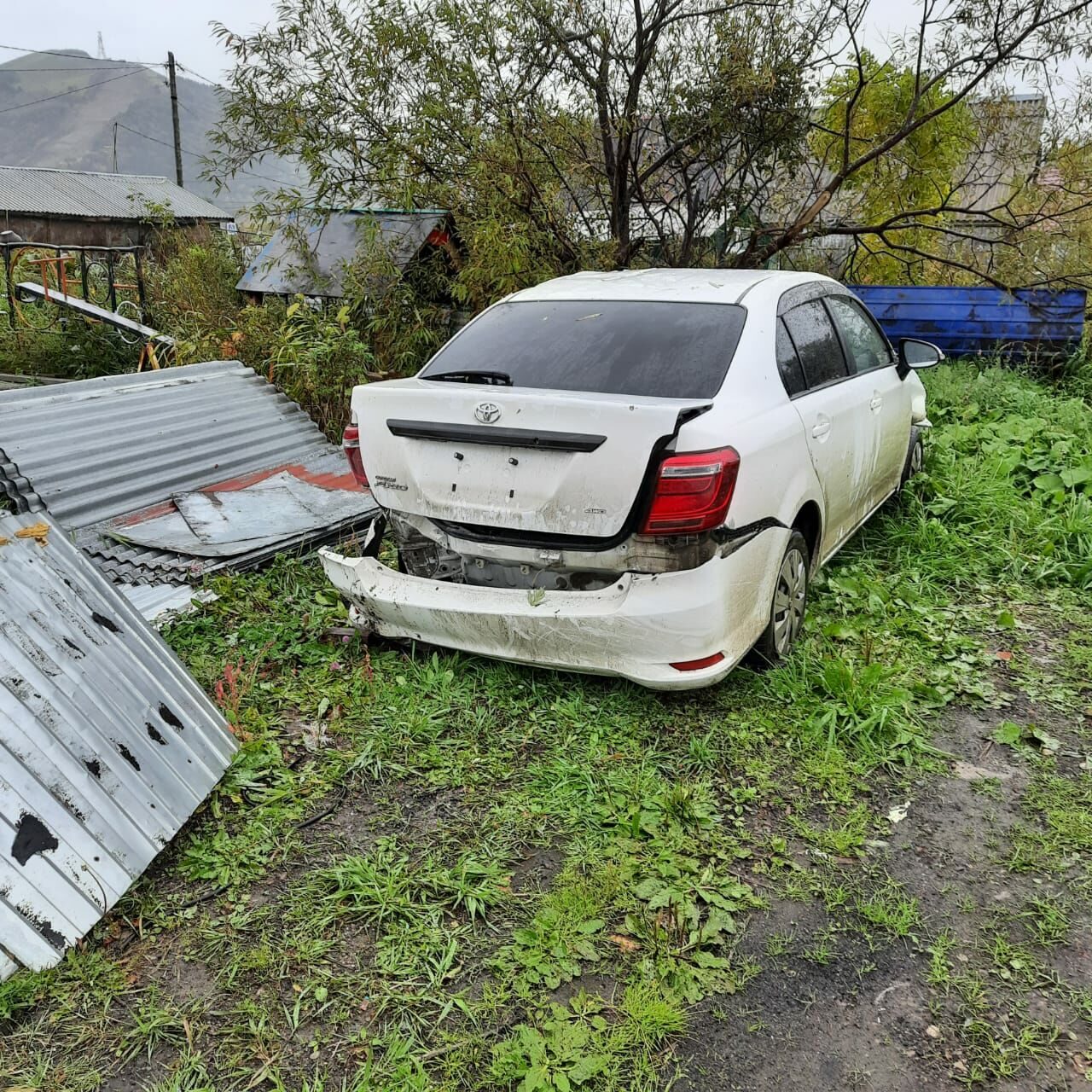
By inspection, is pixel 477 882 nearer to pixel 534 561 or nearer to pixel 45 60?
pixel 534 561

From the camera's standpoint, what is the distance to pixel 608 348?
3.54 metres

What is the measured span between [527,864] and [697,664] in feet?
2.93

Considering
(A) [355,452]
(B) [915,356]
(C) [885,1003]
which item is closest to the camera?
(C) [885,1003]

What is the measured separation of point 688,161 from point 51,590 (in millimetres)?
6627

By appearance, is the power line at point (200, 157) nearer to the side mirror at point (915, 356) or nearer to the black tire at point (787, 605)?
the side mirror at point (915, 356)

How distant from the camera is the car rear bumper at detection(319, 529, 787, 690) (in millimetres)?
2973

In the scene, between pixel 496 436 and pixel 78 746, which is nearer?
pixel 78 746

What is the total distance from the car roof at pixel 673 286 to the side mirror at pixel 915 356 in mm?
892

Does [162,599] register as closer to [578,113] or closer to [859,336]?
[859,336]

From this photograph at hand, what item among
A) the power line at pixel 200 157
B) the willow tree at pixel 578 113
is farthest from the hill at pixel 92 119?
the willow tree at pixel 578 113

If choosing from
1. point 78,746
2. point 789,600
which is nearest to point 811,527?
point 789,600

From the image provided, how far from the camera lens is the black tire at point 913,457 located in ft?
17.8

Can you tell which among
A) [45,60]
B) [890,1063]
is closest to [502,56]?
[890,1063]

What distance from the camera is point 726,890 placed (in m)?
2.53
